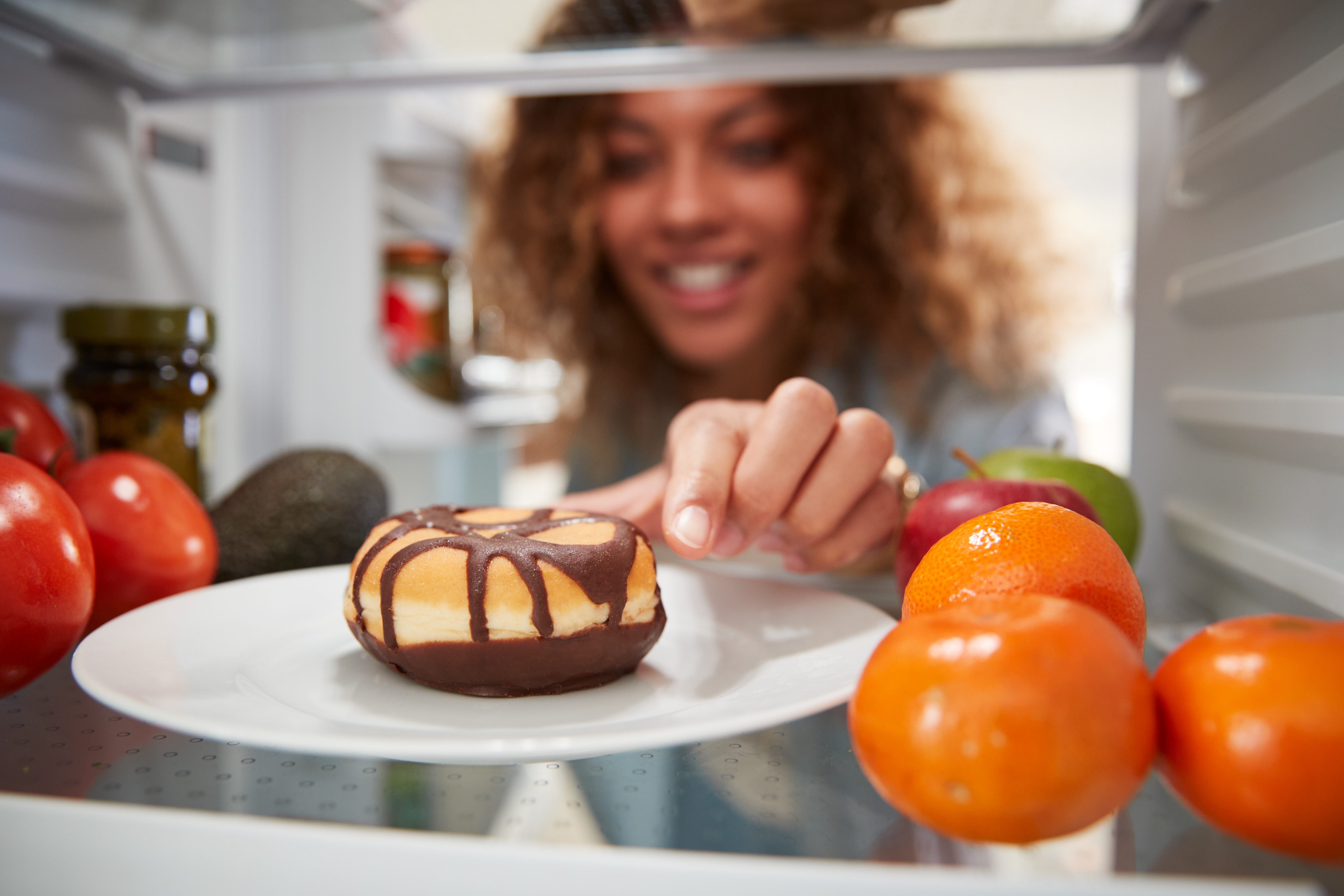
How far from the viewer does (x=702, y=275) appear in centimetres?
180

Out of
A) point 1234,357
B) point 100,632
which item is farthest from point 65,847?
point 1234,357

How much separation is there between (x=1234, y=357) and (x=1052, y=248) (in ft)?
3.93

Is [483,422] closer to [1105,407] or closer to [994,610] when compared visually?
[994,610]

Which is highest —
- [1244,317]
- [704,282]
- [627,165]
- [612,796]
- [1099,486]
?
[627,165]

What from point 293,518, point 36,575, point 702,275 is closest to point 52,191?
point 293,518

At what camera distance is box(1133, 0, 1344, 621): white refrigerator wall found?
64 centimetres

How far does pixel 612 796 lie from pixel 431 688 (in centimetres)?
19

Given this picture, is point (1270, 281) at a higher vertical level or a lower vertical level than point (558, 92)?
lower

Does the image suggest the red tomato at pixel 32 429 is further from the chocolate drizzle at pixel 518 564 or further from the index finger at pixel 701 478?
the index finger at pixel 701 478

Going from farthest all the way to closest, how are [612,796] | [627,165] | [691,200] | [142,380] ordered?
[627,165] < [691,200] < [142,380] < [612,796]

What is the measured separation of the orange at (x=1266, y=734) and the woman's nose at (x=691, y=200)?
1394 millimetres

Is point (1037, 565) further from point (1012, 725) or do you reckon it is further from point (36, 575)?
point (36, 575)

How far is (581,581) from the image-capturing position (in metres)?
0.57

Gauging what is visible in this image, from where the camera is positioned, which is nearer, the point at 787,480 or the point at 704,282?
the point at 787,480
